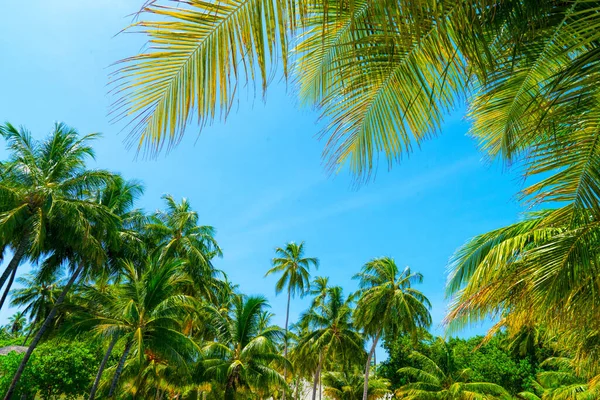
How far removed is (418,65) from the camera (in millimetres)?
2805

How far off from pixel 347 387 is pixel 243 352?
15.0m

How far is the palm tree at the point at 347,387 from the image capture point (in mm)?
31356

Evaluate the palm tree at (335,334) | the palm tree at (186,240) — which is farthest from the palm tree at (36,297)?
the palm tree at (335,334)

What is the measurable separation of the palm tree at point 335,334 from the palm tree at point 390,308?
2.05 m

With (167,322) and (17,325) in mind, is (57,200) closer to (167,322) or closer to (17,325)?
(167,322)

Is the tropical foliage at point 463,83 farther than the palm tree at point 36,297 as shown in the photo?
No

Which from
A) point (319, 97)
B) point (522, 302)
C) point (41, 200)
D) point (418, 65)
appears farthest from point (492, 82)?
point (41, 200)

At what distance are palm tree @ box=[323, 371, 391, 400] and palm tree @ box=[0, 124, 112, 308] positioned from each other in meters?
22.6

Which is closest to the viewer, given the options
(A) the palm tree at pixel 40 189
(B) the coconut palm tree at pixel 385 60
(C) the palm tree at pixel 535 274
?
(B) the coconut palm tree at pixel 385 60

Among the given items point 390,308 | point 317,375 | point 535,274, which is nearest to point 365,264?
point 390,308

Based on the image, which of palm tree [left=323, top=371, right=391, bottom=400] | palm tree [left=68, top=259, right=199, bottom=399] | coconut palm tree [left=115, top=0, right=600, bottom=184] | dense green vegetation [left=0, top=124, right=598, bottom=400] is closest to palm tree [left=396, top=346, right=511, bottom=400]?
dense green vegetation [left=0, top=124, right=598, bottom=400]

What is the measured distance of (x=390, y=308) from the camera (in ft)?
86.4

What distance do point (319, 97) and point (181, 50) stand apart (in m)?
1.43

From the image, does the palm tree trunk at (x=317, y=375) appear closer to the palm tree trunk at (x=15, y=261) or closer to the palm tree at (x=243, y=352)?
the palm tree at (x=243, y=352)
